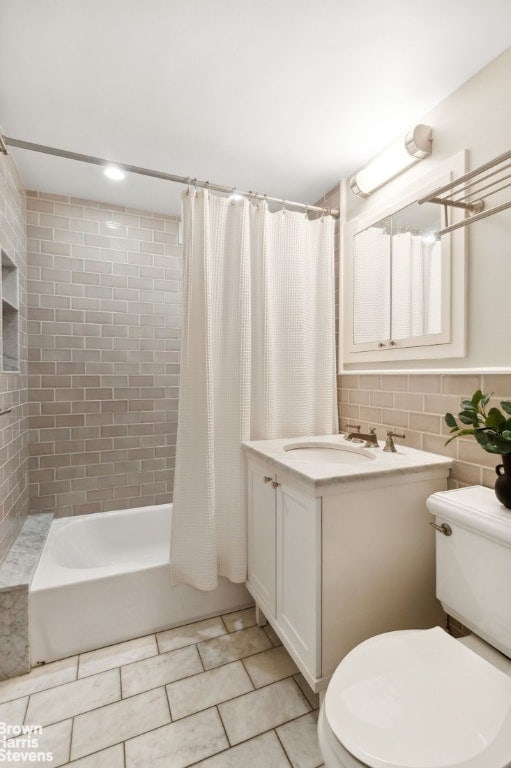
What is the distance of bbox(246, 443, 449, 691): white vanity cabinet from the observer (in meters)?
1.25

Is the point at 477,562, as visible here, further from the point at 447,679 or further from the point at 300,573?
the point at 300,573

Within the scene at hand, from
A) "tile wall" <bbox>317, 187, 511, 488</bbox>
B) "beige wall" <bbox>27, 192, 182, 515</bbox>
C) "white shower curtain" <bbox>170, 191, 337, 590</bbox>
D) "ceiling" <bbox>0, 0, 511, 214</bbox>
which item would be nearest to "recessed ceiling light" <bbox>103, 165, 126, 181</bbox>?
"ceiling" <bbox>0, 0, 511, 214</bbox>

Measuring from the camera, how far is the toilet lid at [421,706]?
0.71 m

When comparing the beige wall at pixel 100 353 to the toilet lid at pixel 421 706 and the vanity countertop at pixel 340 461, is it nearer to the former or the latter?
the vanity countertop at pixel 340 461

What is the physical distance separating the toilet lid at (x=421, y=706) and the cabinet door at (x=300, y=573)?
27 centimetres

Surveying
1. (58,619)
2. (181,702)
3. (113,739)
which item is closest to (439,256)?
(181,702)

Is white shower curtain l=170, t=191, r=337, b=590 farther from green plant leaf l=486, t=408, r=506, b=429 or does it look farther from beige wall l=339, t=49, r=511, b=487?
green plant leaf l=486, t=408, r=506, b=429

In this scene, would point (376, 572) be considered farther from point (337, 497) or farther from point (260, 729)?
point (260, 729)

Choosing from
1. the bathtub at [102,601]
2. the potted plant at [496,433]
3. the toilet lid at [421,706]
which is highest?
the potted plant at [496,433]

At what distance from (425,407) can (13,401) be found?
2.09 meters

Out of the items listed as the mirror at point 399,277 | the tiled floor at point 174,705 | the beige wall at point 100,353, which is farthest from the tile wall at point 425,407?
the beige wall at point 100,353

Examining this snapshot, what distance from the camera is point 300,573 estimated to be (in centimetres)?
134

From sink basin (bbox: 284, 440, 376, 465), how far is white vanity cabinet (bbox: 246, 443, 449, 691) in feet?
1.05

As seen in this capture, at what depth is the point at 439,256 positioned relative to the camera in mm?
1528
